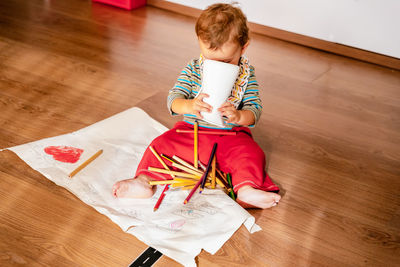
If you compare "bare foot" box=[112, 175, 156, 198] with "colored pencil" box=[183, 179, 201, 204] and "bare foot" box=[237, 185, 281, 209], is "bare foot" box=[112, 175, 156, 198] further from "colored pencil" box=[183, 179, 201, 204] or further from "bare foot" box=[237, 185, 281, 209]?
"bare foot" box=[237, 185, 281, 209]

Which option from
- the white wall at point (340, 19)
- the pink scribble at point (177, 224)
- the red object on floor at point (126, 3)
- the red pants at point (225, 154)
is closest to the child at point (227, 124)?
the red pants at point (225, 154)

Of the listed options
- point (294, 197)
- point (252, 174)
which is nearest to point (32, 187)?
point (252, 174)

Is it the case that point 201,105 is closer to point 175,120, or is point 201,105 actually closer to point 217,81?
point 217,81

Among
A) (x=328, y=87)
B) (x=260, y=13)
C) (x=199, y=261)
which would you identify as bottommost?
(x=199, y=261)

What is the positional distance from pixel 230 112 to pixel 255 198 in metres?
0.20

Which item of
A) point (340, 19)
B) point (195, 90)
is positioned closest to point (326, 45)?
point (340, 19)

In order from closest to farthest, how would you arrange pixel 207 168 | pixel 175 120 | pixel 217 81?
pixel 217 81, pixel 207 168, pixel 175 120

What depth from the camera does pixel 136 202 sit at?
875mm

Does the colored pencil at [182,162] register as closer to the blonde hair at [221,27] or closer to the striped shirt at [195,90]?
the striped shirt at [195,90]

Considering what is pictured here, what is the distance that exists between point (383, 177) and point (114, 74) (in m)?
0.96

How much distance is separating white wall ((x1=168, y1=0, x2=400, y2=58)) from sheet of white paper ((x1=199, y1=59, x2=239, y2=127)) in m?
1.22

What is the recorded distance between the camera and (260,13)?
195cm

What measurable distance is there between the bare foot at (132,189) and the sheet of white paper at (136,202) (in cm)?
1

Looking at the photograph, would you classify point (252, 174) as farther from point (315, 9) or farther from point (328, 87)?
point (315, 9)
